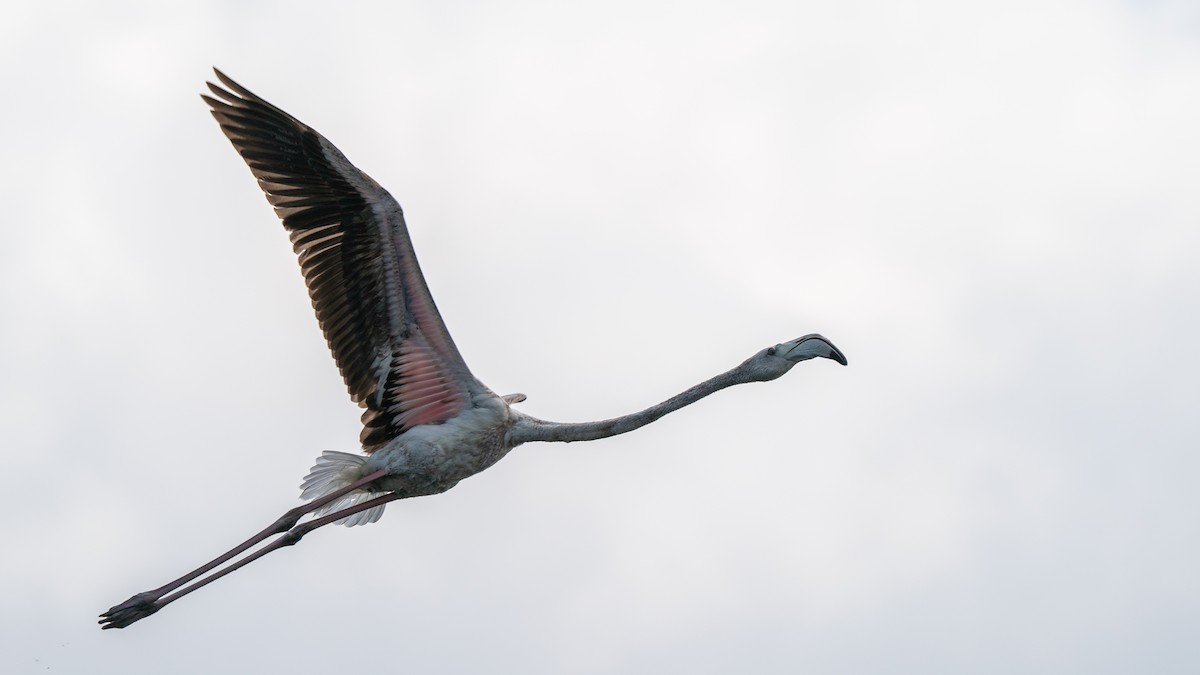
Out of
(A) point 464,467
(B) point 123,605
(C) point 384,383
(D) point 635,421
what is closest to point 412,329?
(C) point 384,383

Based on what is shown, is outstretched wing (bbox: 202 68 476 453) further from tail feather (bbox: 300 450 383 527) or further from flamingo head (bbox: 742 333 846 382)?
flamingo head (bbox: 742 333 846 382)

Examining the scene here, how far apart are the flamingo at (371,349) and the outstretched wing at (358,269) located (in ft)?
→ 0.04

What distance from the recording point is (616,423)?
13.4 metres

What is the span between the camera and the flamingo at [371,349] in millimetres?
13445

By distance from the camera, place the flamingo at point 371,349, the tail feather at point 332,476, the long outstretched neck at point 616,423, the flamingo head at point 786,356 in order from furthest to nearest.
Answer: the tail feather at point 332,476, the flamingo at point 371,349, the long outstretched neck at point 616,423, the flamingo head at point 786,356

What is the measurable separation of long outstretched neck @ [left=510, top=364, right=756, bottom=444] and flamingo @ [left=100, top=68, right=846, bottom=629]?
1 cm

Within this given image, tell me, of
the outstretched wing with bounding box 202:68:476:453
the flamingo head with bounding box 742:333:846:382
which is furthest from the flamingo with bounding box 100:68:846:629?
the flamingo head with bounding box 742:333:846:382

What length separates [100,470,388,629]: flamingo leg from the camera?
13031mm

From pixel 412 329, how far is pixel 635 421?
272 centimetres

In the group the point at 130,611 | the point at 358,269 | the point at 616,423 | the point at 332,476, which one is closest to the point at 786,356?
the point at 616,423

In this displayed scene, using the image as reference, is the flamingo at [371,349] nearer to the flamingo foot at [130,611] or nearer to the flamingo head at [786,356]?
the flamingo foot at [130,611]

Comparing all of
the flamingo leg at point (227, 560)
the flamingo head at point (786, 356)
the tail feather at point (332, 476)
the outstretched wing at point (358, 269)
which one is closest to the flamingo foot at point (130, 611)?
the flamingo leg at point (227, 560)

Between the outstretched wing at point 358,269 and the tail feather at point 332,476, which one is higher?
the outstretched wing at point 358,269

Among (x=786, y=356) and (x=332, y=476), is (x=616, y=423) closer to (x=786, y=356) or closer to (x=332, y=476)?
(x=786, y=356)
